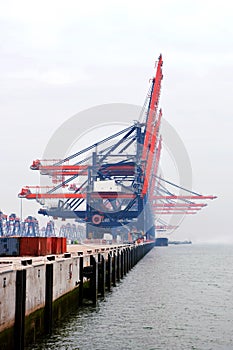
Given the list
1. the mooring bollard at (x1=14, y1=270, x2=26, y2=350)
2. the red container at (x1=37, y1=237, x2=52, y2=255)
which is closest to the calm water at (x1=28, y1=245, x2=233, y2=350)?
the mooring bollard at (x1=14, y1=270, x2=26, y2=350)

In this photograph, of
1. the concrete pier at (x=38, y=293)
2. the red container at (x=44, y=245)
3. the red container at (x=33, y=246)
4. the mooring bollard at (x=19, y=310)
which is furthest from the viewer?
the red container at (x=44, y=245)

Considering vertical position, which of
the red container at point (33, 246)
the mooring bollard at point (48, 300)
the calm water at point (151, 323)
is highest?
the red container at point (33, 246)

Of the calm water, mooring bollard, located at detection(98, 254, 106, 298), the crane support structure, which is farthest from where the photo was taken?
the crane support structure

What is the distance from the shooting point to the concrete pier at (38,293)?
1369cm

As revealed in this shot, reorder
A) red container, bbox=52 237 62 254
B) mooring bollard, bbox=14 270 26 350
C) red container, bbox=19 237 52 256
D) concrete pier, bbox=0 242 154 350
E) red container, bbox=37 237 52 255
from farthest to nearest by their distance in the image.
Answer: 1. red container, bbox=52 237 62 254
2. red container, bbox=37 237 52 255
3. red container, bbox=19 237 52 256
4. mooring bollard, bbox=14 270 26 350
5. concrete pier, bbox=0 242 154 350

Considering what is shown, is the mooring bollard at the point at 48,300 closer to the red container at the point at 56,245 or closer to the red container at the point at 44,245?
the red container at the point at 44,245

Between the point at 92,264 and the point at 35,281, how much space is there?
34.6 feet

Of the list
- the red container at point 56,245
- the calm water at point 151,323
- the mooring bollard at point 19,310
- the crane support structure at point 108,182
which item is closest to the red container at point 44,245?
the red container at point 56,245

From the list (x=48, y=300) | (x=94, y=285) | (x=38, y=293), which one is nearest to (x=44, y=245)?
(x=94, y=285)

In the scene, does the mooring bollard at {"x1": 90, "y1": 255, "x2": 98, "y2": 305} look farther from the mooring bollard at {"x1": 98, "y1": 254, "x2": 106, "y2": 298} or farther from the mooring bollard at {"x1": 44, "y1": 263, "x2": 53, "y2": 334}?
the mooring bollard at {"x1": 44, "y1": 263, "x2": 53, "y2": 334}

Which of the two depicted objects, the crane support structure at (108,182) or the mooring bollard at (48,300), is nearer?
the mooring bollard at (48,300)

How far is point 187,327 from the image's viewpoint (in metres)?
21.7

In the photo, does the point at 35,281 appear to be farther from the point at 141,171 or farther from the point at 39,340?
the point at 141,171

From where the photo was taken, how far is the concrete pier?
13.7 m
